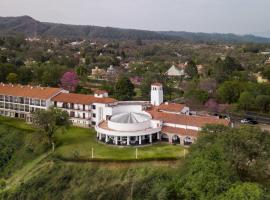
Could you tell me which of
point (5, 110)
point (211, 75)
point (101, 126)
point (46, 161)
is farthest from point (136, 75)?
point (46, 161)

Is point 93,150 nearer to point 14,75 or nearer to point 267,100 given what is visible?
point 267,100

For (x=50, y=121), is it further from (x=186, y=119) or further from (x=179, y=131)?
(x=186, y=119)

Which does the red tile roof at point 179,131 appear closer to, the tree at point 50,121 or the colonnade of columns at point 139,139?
the colonnade of columns at point 139,139

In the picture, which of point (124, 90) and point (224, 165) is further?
point (124, 90)

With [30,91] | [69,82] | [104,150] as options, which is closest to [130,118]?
[104,150]

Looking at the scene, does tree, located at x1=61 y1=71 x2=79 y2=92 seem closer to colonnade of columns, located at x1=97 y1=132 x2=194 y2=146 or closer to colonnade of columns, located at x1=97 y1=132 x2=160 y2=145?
colonnade of columns, located at x1=97 y1=132 x2=194 y2=146

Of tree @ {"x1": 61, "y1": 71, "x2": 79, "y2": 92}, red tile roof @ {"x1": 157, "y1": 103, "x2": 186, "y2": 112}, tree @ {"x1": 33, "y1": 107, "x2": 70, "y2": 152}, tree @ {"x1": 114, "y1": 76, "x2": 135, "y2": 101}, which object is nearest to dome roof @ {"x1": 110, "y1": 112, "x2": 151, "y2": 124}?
red tile roof @ {"x1": 157, "y1": 103, "x2": 186, "y2": 112}
